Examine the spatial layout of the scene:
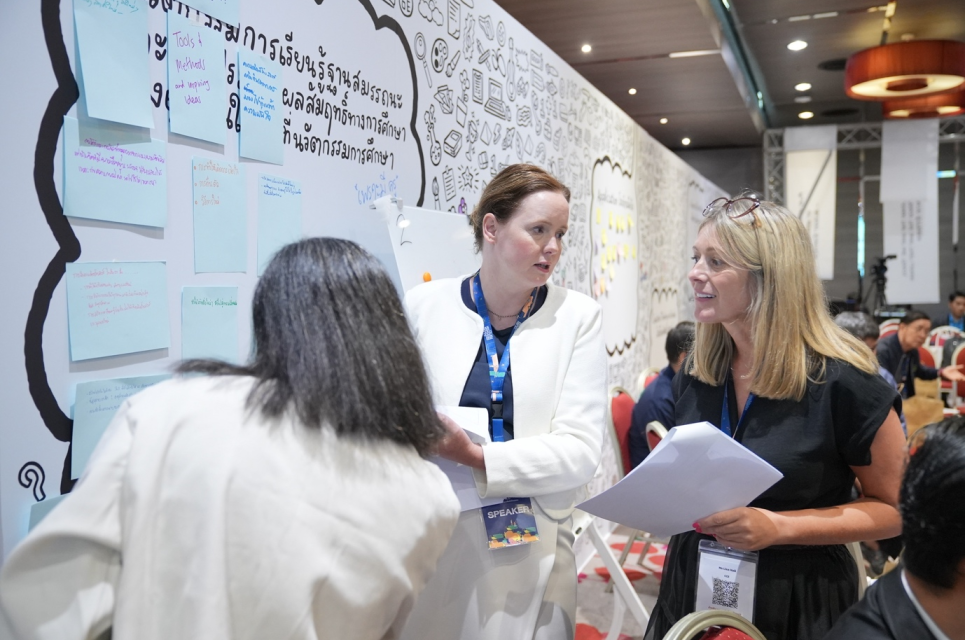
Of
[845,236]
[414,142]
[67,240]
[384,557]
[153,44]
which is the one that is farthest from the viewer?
[845,236]

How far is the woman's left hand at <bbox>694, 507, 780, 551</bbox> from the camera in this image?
148 centimetres

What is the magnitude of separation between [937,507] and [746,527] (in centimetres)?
44

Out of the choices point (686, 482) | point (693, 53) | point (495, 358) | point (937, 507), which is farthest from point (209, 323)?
point (693, 53)

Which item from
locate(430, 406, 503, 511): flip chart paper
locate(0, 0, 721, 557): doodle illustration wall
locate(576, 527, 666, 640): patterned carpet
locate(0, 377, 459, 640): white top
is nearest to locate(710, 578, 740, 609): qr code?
locate(430, 406, 503, 511): flip chart paper

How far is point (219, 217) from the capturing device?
1.77 m

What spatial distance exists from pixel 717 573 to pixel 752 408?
14.0 inches

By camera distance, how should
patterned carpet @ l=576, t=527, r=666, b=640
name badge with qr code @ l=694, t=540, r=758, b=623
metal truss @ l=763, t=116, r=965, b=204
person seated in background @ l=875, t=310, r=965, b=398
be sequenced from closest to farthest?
name badge with qr code @ l=694, t=540, r=758, b=623 < patterned carpet @ l=576, t=527, r=666, b=640 < person seated in background @ l=875, t=310, r=965, b=398 < metal truss @ l=763, t=116, r=965, b=204

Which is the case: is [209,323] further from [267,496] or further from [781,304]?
[781,304]

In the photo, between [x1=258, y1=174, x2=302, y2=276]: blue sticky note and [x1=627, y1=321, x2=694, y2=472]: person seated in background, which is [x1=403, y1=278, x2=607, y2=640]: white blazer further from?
[x1=627, y1=321, x2=694, y2=472]: person seated in background

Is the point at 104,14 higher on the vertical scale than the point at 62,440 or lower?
higher

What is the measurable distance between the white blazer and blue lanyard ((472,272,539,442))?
26mm

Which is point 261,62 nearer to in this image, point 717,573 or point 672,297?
point 717,573

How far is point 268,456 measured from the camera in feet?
3.14

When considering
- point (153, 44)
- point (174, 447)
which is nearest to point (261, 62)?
point (153, 44)
